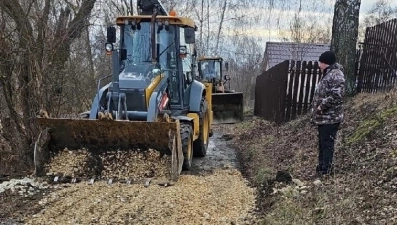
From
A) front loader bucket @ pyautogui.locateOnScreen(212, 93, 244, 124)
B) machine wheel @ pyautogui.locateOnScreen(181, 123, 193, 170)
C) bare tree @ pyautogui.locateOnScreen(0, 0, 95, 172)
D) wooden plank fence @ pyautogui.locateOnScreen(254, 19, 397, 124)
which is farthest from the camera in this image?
front loader bucket @ pyautogui.locateOnScreen(212, 93, 244, 124)

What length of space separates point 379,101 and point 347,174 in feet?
11.3

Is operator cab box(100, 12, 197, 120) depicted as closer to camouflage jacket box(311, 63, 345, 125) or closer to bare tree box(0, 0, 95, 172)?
bare tree box(0, 0, 95, 172)

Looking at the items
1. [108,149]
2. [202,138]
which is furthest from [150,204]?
[202,138]

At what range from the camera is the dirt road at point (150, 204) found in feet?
17.5

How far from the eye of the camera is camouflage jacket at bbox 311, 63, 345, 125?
6.59m

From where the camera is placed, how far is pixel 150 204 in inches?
229

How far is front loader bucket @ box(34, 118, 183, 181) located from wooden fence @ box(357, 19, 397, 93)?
212 inches

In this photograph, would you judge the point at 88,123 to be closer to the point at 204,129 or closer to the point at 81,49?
the point at 204,129

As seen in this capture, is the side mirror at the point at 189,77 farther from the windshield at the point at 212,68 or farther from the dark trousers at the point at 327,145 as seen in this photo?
the windshield at the point at 212,68

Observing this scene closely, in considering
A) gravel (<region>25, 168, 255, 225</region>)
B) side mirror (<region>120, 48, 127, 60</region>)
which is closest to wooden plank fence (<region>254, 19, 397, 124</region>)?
gravel (<region>25, 168, 255, 225</region>)

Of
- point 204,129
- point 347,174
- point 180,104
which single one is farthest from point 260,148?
point 347,174

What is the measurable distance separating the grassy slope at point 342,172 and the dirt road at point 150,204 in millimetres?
368

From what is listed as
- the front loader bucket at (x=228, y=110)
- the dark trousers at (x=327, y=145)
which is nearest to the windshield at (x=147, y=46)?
the dark trousers at (x=327, y=145)

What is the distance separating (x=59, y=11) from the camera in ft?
34.5
